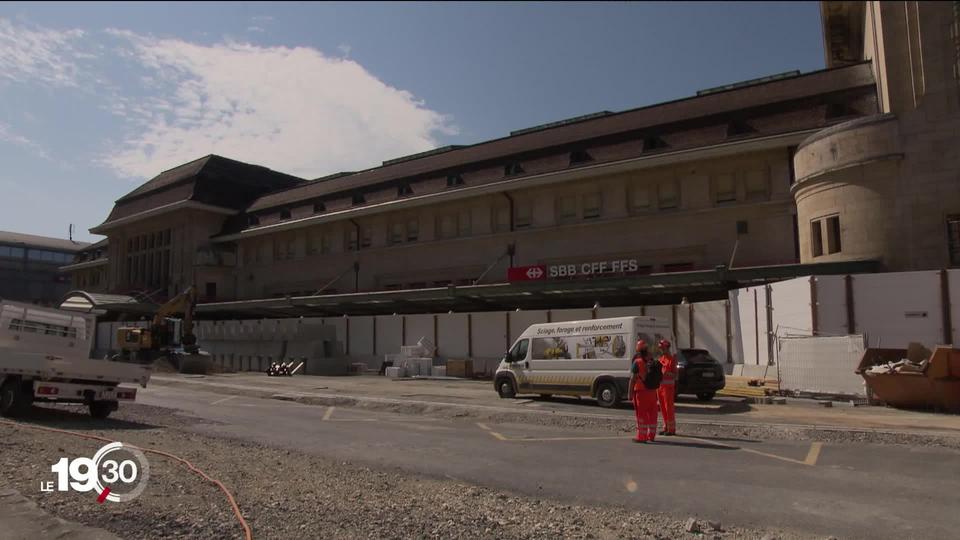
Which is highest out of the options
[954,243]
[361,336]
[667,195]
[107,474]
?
[667,195]

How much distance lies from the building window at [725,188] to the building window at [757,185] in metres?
0.70

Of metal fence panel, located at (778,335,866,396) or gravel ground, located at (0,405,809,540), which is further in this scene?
metal fence panel, located at (778,335,866,396)

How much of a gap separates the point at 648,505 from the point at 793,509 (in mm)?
1461

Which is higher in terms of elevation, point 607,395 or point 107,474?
point 607,395

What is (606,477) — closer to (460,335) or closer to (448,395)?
(448,395)

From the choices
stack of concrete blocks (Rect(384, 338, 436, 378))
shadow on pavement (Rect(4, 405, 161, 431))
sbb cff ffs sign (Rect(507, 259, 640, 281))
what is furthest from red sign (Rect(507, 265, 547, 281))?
shadow on pavement (Rect(4, 405, 161, 431))

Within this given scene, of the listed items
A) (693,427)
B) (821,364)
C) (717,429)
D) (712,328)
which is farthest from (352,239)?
(717,429)

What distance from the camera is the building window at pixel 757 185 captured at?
108 feet

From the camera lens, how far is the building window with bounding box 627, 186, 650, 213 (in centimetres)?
3672

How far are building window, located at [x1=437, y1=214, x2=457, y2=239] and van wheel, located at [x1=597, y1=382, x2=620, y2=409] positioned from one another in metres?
28.3

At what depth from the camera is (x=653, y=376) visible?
Result: 11.5 meters

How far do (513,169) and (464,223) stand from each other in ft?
16.6

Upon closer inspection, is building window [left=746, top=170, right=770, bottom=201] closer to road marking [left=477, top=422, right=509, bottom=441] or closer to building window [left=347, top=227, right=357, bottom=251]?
road marking [left=477, top=422, right=509, bottom=441]

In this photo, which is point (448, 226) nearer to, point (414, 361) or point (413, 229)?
point (413, 229)
